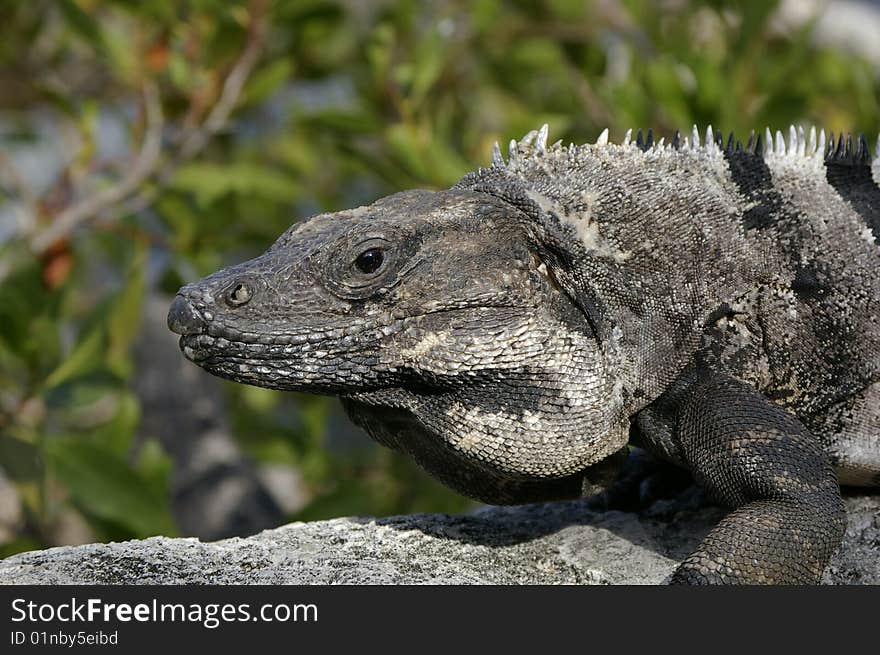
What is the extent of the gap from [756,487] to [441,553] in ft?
3.31

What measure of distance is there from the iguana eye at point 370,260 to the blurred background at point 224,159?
7.31 feet

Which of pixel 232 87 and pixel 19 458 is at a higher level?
pixel 232 87

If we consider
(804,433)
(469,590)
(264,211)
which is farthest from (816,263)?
(264,211)

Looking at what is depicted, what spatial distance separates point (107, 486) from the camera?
475 centimetres

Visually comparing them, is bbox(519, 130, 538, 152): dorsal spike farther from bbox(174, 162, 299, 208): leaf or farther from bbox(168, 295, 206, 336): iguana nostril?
bbox(174, 162, 299, 208): leaf

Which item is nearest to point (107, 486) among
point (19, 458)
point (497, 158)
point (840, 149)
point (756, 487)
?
point (19, 458)

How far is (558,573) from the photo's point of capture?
126 inches

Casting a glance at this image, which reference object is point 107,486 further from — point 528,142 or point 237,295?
point 528,142

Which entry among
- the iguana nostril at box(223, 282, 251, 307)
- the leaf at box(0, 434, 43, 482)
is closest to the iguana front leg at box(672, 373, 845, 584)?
the iguana nostril at box(223, 282, 251, 307)

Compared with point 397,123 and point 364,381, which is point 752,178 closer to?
point 364,381

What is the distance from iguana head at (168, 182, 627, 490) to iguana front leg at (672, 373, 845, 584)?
0.86 feet

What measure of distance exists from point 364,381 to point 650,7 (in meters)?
5.95

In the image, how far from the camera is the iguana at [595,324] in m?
2.96

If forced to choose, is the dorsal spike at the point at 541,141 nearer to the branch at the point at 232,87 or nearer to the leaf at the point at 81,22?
the branch at the point at 232,87
